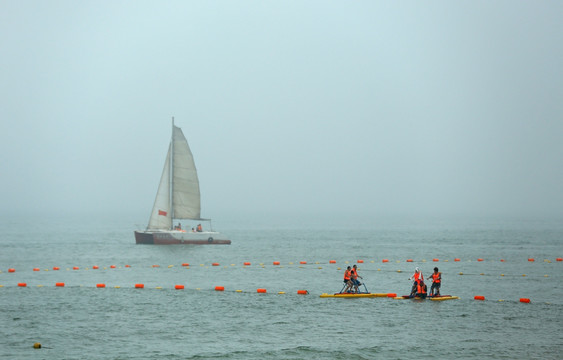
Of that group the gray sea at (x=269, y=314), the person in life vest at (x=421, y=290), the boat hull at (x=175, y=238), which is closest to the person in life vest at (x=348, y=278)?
the gray sea at (x=269, y=314)

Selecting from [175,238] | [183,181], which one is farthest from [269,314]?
[183,181]

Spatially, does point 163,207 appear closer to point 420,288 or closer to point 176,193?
point 176,193

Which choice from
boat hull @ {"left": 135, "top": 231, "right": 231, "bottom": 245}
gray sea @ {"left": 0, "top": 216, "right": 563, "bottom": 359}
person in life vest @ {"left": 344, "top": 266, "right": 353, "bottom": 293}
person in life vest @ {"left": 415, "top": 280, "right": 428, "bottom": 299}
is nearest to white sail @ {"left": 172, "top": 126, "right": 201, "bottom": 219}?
boat hull @ {"left": 135, "top": 231, "right": 231, "bottom": 245}

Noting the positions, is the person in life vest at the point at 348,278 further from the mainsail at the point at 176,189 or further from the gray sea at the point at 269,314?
the mainsail at the point at 176,189

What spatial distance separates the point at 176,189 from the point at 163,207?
3.30m

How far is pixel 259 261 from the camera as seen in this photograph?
92625mm

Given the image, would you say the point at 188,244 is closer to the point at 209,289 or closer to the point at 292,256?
the point at 292,256

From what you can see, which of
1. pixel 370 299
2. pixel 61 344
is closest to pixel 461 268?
pixel 370 299

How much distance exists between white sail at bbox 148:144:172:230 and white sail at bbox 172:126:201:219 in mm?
970

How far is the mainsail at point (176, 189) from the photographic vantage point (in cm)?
10831

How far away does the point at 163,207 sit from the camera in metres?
108

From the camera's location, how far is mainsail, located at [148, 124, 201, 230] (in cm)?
10831

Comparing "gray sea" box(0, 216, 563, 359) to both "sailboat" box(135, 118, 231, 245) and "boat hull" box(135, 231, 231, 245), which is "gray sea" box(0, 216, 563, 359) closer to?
"boat hull" box(135, 231, 231, 245)

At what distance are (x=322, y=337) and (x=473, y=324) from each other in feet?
33.2
